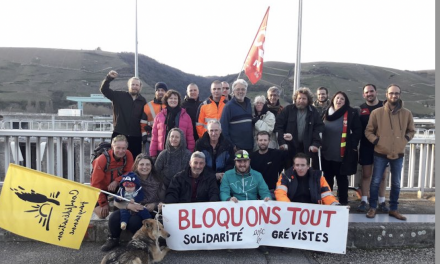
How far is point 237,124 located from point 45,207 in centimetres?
282

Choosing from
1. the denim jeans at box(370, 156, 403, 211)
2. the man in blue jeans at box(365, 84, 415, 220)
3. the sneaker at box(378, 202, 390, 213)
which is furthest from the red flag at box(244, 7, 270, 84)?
the sneaker at box(378, 202, 390, 213)

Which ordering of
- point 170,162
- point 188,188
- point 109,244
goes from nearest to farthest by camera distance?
point 109,244 < point 188,188 < point 170,162

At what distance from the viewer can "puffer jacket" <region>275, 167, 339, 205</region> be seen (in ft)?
14.1

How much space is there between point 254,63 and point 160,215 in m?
5.38

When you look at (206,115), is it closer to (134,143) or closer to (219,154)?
(219,154)

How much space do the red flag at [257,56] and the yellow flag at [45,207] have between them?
539cm

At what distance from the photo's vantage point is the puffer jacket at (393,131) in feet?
15.5

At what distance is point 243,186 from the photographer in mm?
4352

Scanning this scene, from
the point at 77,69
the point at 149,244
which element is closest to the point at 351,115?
the point at 149,244

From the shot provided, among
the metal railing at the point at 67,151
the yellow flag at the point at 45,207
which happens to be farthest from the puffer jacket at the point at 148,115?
the yellow flag at the point at 45,207

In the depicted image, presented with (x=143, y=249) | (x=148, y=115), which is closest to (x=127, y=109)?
(x=148, y=115)

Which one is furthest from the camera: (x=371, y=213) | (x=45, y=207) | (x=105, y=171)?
(x=371, y=213)

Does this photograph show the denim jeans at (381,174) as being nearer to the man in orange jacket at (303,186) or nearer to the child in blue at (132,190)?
the man in orange jacket at (303,186)

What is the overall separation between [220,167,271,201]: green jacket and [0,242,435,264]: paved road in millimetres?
700
